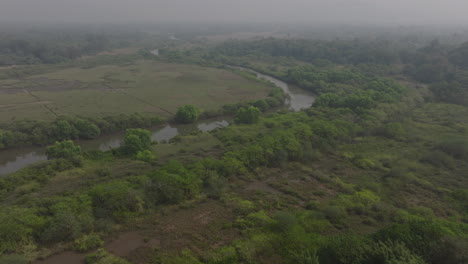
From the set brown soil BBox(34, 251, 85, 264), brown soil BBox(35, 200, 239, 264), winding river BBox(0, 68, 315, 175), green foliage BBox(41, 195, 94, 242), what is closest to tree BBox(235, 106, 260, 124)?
winding river BBox(0, 68, 315, 175)

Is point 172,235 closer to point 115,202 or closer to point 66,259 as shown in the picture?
point 115,202

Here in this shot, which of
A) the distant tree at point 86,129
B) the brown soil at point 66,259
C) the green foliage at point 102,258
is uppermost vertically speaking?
the green foliage at point 102,258

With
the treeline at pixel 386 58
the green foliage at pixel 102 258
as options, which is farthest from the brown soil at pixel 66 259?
the treeline at pixel 386 58

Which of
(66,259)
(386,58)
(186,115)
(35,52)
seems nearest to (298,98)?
(186,115)

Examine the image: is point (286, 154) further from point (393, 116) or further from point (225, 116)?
point (393, 116)

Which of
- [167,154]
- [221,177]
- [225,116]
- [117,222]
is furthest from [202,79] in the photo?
[117,222]

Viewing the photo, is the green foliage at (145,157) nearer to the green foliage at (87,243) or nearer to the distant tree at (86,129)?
the distant tree at (86,129)

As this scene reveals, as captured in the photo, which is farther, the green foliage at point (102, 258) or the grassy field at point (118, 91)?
the grassy field at point (118, 91)
